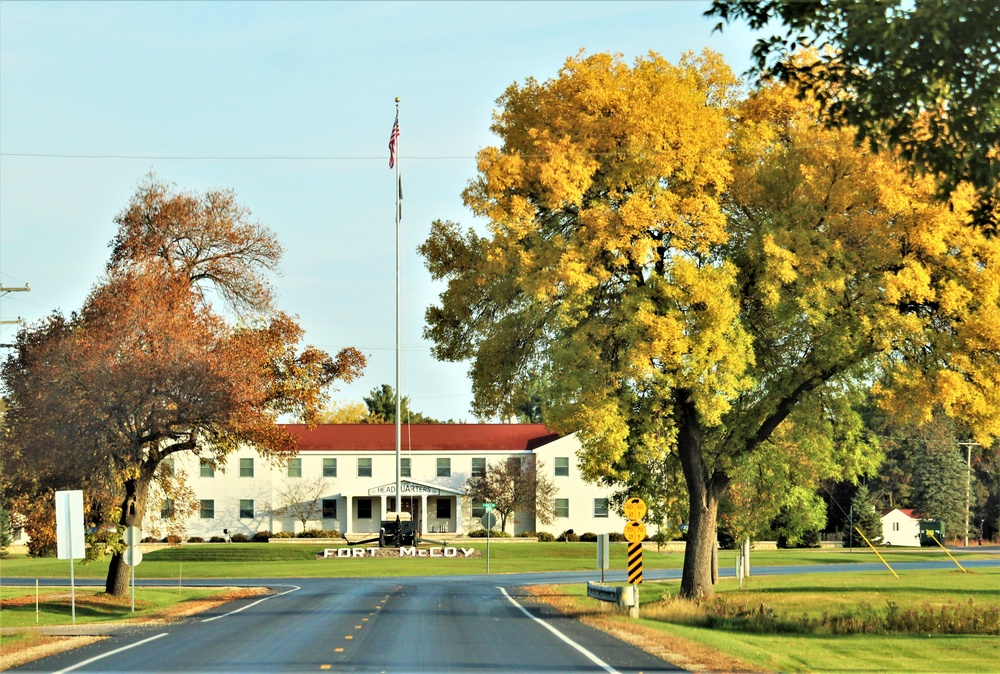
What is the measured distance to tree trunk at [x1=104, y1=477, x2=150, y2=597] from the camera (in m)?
35.4

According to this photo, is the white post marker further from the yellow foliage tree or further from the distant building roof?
the distant building roof

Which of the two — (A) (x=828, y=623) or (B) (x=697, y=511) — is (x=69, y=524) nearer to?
(B) (x=697, y=511)

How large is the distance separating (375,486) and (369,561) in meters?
20.8

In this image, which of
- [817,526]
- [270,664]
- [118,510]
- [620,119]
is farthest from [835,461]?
[270,664]

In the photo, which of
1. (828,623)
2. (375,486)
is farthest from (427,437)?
(828,623)

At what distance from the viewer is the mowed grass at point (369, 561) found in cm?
6088

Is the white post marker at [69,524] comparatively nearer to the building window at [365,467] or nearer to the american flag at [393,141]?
the american flag at [393,141]

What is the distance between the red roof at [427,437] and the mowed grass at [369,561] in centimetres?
1045

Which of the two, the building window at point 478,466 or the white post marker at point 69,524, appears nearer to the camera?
the white post marker at point 69,524

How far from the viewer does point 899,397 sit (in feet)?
89.6

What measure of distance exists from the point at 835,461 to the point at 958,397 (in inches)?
447

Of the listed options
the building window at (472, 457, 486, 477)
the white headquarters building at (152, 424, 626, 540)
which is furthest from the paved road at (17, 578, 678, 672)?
the building window at (472, 457, 486, 477)

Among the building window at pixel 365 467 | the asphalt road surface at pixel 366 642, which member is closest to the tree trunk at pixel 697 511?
the asphalt road surface at pixel 366 642

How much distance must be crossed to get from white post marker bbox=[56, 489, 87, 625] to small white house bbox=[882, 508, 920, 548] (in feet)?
256
